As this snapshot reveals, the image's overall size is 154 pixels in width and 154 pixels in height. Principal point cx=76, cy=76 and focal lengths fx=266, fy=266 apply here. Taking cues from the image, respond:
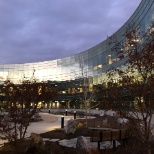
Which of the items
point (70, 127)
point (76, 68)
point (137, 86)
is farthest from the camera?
point (76, 68)

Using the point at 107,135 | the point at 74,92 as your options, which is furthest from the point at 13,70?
the point at 107,135

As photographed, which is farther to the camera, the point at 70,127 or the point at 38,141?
the point at 70,127

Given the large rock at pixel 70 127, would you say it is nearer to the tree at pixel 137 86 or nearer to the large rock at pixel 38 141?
the large rock at pixel 38 141

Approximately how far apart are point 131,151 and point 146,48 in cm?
486

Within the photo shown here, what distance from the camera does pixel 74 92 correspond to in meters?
74.5

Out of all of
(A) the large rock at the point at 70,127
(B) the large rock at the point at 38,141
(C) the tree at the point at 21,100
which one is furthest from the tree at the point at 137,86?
(A) the large rock at the point at 70,127

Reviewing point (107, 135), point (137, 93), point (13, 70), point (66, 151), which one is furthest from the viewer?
point (13, 70)

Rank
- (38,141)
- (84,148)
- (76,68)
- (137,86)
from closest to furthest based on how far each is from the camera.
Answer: (137,86)
(84,148)
(38,141)
(76,68)

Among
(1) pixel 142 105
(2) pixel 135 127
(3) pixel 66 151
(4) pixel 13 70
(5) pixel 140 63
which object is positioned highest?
(4) pixel 13 70

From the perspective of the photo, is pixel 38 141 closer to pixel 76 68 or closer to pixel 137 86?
pixel 137 86

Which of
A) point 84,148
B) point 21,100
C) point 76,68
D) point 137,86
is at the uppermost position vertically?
point 76,68

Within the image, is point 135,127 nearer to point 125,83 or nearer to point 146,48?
point 125,83

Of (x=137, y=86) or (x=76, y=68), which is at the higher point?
(x=76, y=68)

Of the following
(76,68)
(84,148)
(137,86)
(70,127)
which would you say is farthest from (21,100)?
(76,68)
